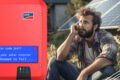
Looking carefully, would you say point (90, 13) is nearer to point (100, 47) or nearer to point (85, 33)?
point (85, 33)

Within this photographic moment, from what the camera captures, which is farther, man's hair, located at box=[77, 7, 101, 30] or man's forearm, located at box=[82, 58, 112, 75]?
man's hair, located at box=[77, 7, 101, 30]

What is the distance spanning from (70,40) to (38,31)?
2.96 ft

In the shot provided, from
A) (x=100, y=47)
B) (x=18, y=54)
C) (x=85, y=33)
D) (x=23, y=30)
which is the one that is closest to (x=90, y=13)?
(x=85, y=33)

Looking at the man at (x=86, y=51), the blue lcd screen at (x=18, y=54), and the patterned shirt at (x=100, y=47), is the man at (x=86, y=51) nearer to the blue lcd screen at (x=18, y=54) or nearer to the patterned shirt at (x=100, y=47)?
the patterned shirt at (x=100, y=47)

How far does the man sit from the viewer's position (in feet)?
12.0

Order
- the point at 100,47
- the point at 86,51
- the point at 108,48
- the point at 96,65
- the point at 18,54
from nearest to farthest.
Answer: the point at 18,54 < the point at 96,65 < the point at 108,48 < the point at 100,47 < the point at 86,51

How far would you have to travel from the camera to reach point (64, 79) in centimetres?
398

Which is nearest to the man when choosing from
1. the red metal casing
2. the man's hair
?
the man's hair

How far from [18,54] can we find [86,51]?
111 cm

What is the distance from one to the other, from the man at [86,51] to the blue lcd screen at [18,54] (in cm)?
74

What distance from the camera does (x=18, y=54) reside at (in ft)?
9.77

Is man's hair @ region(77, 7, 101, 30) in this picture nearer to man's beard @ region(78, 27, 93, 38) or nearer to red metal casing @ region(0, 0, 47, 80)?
man's beard @ region(78, 27, 93, 38)

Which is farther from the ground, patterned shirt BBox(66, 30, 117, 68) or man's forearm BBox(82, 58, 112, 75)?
patterned shirt BBox(66, 30, 117, 68)

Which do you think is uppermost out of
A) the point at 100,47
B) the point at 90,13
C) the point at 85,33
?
the point at 90,13
